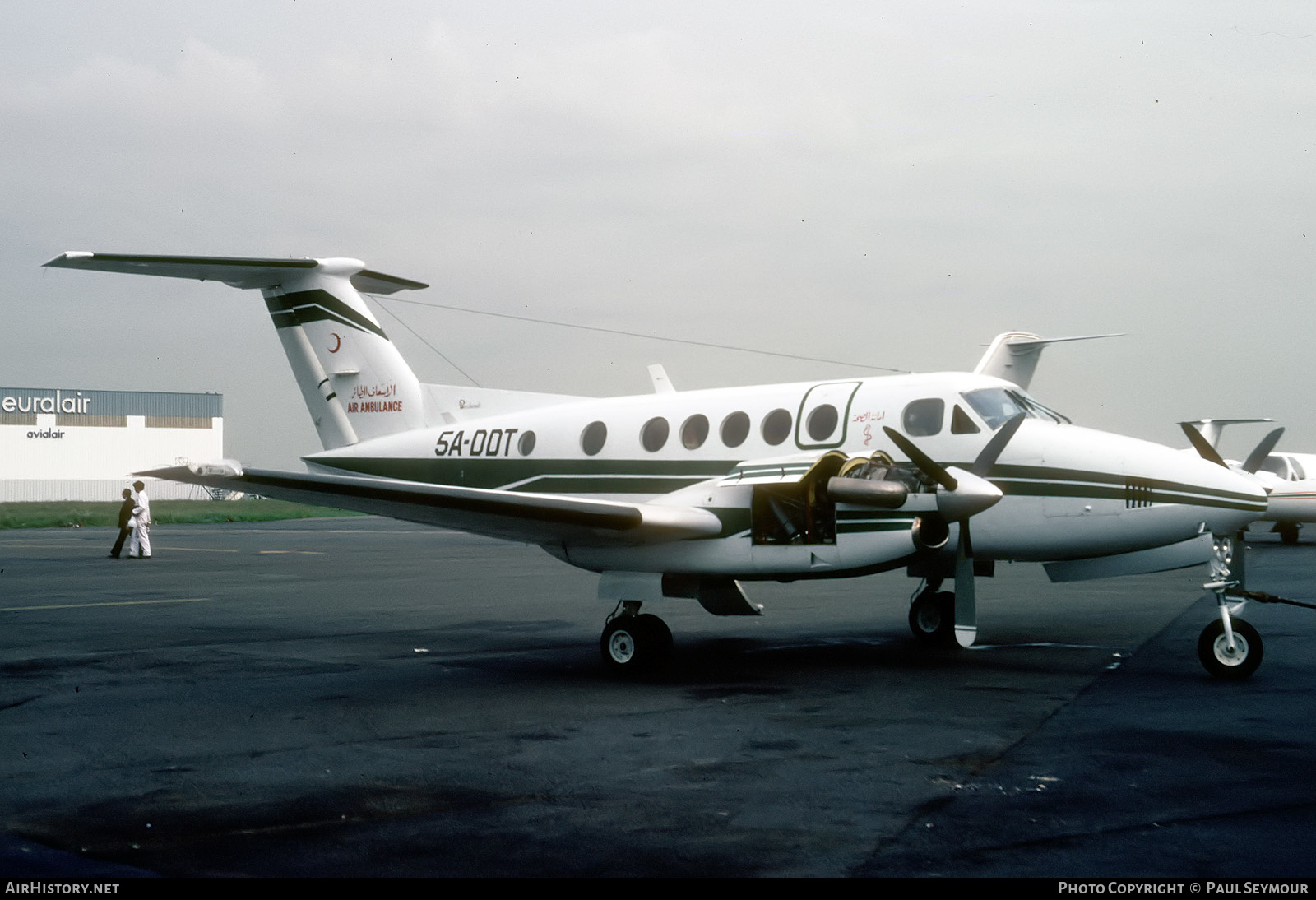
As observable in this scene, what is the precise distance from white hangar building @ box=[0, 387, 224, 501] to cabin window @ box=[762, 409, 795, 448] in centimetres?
7769

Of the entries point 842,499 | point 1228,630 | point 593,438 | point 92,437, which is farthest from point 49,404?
point 1228,630

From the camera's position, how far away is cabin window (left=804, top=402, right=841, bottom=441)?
11320mm

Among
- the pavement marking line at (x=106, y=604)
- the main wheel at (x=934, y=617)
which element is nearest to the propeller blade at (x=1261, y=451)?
the main wheel at (x=934, y=617)

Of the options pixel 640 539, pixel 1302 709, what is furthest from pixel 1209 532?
pixel 640 539

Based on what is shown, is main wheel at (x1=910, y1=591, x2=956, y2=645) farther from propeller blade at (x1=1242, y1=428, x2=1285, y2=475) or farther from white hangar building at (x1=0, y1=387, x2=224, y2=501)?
white hangar building at (x1=0, y1=387, x2=224, y2=501)

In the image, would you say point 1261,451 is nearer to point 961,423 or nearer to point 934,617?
point 961,423

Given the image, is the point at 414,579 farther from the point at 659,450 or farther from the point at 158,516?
the point at 158,516

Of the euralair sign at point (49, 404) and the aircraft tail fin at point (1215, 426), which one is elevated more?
the euralair sign at point (49, 404)

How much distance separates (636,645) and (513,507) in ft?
5.68

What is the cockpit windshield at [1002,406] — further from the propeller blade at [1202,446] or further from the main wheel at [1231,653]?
the main wheel at [1231,653]

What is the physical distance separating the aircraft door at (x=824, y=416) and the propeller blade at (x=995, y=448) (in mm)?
1368

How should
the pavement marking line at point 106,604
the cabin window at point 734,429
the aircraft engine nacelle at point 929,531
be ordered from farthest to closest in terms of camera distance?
the pavement marking line at point 106,604 < the cabin window at point 734,429 < the aircraft engine nacelle at point 929,531

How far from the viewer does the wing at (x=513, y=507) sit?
9883 mm

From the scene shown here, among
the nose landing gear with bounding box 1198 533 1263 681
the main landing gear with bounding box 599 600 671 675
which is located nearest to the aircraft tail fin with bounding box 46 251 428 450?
the main landing gear with bounding box 599 600 671 675
